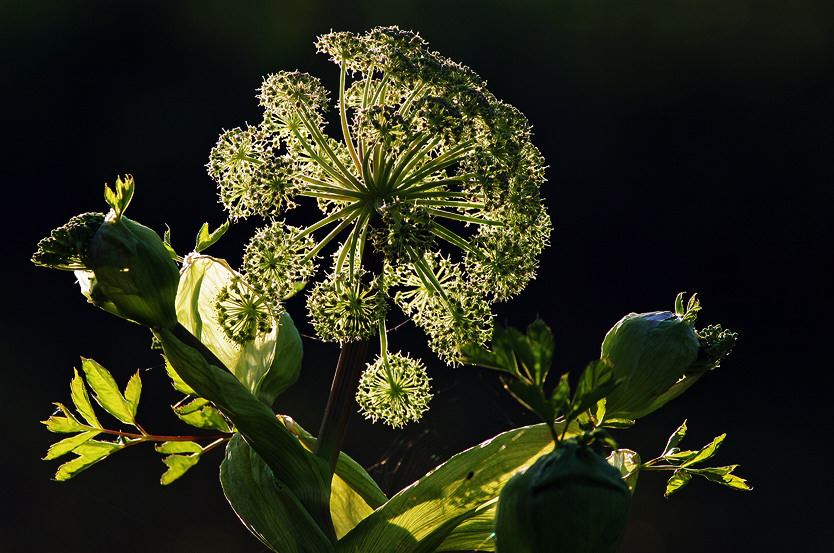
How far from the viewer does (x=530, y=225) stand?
55 centimetres

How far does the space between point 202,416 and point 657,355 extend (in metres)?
0.33

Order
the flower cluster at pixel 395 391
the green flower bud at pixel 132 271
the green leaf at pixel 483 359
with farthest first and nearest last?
the flower cluster at pixel 395 391
the green flower bud at pixel 132 271
the green leaf at pixel 483 359

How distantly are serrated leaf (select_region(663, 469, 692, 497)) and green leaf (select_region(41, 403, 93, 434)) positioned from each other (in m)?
0.39

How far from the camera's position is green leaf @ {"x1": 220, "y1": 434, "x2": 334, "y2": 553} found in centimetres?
52

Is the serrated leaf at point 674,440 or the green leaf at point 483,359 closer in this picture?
the green leaf at point 483,359

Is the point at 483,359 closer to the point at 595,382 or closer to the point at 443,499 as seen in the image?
the point at 595,382

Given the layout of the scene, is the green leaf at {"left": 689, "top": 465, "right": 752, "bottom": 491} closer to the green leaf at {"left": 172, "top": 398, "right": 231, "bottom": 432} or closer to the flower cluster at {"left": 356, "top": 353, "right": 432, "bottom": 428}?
the flower cluster at {"left": 356, "top": 353, "right": 432, "bottom": 428}

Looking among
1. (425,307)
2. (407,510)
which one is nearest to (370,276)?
(425,307)

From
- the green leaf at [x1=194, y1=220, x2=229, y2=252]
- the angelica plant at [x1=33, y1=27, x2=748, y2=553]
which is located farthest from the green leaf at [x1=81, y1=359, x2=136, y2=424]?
the green leaf at [x1=194, y1=220, x2=229, y2=252]

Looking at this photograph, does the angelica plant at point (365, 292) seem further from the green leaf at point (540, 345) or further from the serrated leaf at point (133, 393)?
the green leaf at point (540, 345)

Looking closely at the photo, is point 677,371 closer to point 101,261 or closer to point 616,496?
point 616,496

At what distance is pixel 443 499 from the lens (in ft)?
1.74

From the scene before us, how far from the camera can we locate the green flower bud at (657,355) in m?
0.53

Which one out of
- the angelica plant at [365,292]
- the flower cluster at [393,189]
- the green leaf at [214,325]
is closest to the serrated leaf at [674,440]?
the angelica plant at [365,292]
